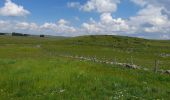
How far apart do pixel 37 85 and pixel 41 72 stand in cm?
395

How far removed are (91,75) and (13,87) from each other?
5774 millimetres

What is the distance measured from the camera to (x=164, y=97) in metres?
19.8

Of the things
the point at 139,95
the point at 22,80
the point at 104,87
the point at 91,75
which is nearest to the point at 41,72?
the point at 22,80

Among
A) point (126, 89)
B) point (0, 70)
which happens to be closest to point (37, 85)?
point (126, 89)

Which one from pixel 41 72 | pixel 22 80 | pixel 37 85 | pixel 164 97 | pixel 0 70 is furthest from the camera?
pixel 0 70

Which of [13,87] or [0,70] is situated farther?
[0,70]

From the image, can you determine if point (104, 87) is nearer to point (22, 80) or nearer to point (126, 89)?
point (126, 89)

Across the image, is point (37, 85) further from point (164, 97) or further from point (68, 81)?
point (164, 97)

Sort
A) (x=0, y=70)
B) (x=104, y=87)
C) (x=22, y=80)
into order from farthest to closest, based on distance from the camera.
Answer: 1. (x=0, y=70)
2. (x=22, y=80)
3. (x=104, y=87)

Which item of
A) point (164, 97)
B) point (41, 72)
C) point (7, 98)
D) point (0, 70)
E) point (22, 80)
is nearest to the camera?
point (164, 97)

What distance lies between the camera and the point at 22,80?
27.0 metres

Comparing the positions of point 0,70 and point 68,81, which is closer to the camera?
point 68,81

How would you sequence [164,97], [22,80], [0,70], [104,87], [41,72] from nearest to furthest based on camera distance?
1. [164,97]
2. [104,87]
3. [22,80]
4. [41,72]
5. [0,70]

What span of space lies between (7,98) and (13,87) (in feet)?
13.1
